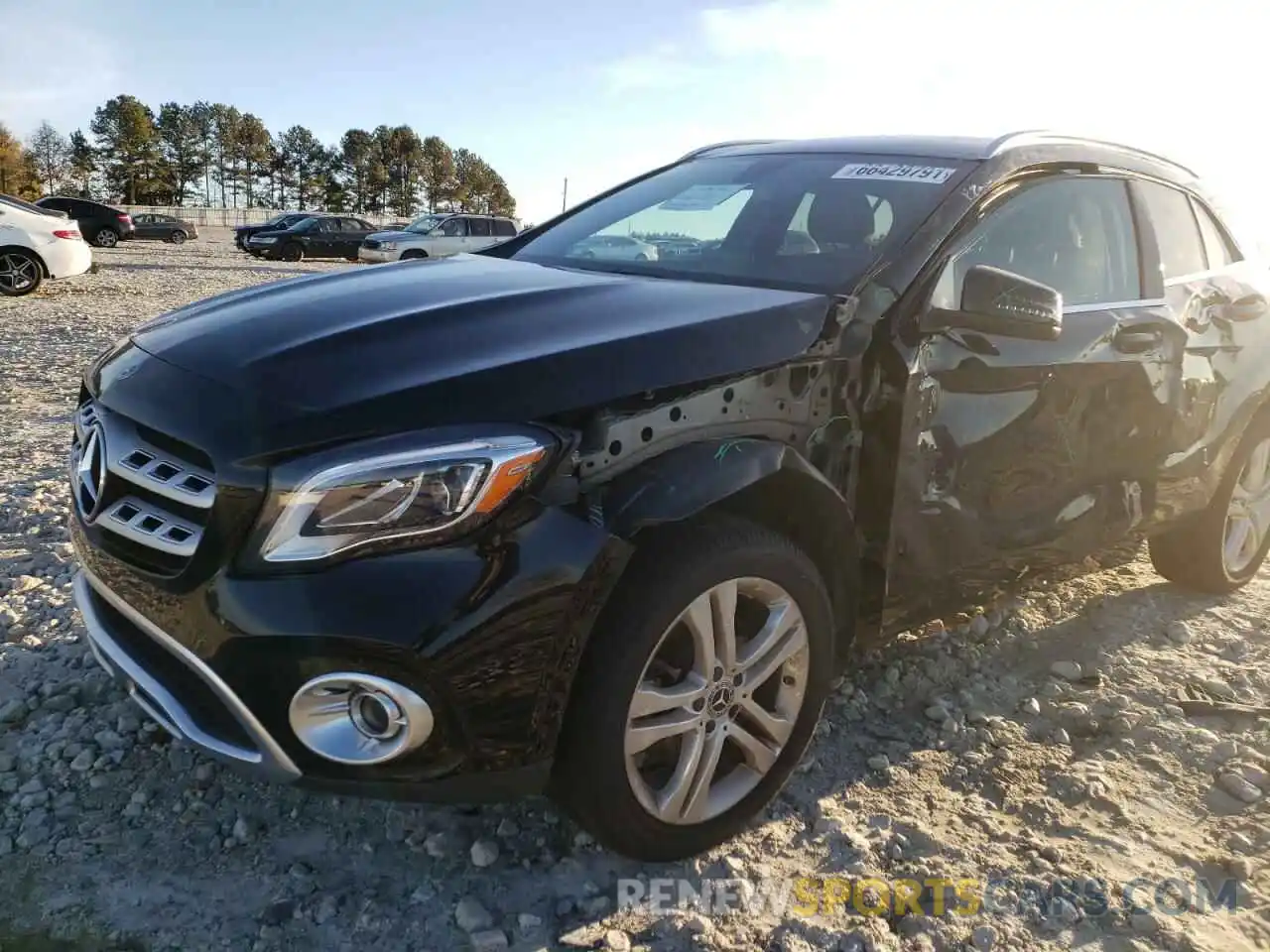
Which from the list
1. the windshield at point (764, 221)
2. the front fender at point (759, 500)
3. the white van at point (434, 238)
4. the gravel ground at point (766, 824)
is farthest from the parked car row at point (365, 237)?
the front fender at point (759, 500)

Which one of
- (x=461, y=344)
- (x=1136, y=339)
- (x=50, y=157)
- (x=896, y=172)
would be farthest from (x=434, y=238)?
(x=50, y=157)

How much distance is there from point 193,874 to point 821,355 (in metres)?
1.87

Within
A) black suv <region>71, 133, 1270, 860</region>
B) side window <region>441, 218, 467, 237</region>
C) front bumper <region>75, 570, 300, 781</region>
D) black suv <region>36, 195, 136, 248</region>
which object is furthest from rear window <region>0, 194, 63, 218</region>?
black suv <region>36, 195, 136, 248</region>

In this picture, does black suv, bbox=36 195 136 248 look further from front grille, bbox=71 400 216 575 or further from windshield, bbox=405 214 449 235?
front grille, bbox=71 400 216 575

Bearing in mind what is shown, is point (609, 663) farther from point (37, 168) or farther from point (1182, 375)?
point (37, 168)

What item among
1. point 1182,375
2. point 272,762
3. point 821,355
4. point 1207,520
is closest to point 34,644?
point 272,762

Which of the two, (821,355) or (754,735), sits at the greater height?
(821,355)

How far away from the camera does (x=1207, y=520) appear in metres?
3.94

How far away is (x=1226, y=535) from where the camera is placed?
4.06m

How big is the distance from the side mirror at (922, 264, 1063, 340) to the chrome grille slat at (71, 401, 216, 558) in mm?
1747

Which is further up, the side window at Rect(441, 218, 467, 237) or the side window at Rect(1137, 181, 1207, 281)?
the side window at Rect(1137, 181, 1207, 281)

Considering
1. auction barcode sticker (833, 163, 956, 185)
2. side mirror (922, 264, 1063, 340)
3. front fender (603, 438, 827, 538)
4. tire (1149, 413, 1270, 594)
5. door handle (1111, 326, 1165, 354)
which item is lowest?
tire (1149, 413, 1270, 594)

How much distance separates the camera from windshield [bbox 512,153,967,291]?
8.87ft

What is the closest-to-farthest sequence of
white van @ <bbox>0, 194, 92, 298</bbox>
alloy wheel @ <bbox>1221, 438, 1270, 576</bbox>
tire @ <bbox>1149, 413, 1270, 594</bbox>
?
tire @ <bbox>1149, 413, 1270, 594</bbox> < alloy wheel @ <bbox>1221, 438, 1270, 576</bbox> < white van @ <bbox>0, 194, 92, 298</bbox>
